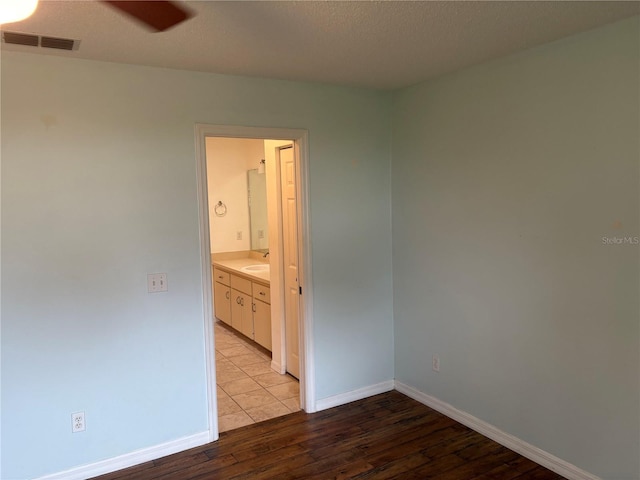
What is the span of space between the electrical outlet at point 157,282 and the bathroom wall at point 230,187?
3.13 m

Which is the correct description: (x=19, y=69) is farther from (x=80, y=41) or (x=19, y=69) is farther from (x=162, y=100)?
(x=162, y=100)

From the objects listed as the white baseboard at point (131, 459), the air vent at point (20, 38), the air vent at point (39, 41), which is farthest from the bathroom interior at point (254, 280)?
the air vent at point (20, 38)

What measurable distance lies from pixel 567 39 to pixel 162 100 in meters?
2.31

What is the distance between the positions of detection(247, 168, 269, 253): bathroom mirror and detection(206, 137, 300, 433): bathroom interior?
1 cm

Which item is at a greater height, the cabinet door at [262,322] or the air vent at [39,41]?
the air vent at [39,41]

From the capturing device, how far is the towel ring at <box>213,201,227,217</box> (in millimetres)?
6102

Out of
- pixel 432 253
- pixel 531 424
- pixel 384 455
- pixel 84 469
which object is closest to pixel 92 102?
pixel 84 469

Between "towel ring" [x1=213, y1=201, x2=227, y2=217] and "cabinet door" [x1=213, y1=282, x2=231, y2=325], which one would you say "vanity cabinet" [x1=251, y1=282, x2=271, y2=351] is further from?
"towel ring" [x1=213, y1=201, x2=227, y2=217]

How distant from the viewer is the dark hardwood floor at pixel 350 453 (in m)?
2.79

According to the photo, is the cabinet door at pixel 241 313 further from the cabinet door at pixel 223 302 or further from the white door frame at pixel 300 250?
the white door frame at pixel 300 250

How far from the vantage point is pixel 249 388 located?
4.06 metres

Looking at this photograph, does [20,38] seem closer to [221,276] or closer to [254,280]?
[254,280]

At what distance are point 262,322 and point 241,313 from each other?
1.94 ft

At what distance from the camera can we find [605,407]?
2488 mm
